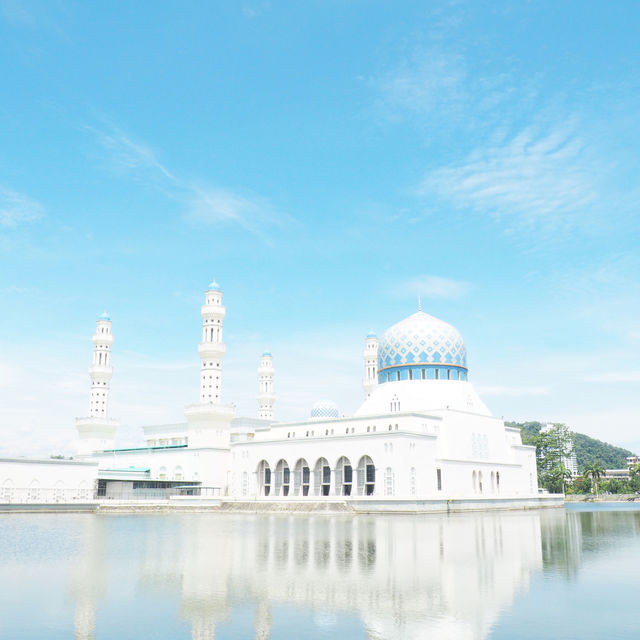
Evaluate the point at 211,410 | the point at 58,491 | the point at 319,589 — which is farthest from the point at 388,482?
the point at 319,589

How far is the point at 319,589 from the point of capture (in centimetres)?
1364

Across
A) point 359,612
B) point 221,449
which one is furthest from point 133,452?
point 359,612

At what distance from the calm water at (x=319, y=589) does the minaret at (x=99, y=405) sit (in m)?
46.9

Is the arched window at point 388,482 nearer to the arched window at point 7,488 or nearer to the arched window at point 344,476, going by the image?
the arched window at point 344,476

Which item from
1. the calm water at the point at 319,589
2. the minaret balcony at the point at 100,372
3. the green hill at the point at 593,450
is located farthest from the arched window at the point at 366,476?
the green hill at the point at 593,450

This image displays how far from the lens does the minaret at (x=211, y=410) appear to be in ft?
209

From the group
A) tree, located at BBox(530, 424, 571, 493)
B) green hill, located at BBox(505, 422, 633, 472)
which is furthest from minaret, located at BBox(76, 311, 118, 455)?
green hill, located at BBox(505, 422, 633, 472)

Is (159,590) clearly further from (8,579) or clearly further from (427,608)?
(427,608)

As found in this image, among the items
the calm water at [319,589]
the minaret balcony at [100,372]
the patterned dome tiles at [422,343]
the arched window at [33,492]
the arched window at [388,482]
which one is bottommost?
the calm water at [319,589]

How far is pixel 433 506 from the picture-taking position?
49156 millimetres

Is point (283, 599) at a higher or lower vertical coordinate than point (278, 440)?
lower

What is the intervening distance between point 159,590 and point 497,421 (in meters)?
53.6

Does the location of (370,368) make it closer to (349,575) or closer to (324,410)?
(324,410)

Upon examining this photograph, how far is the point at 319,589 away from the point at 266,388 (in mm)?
70767
